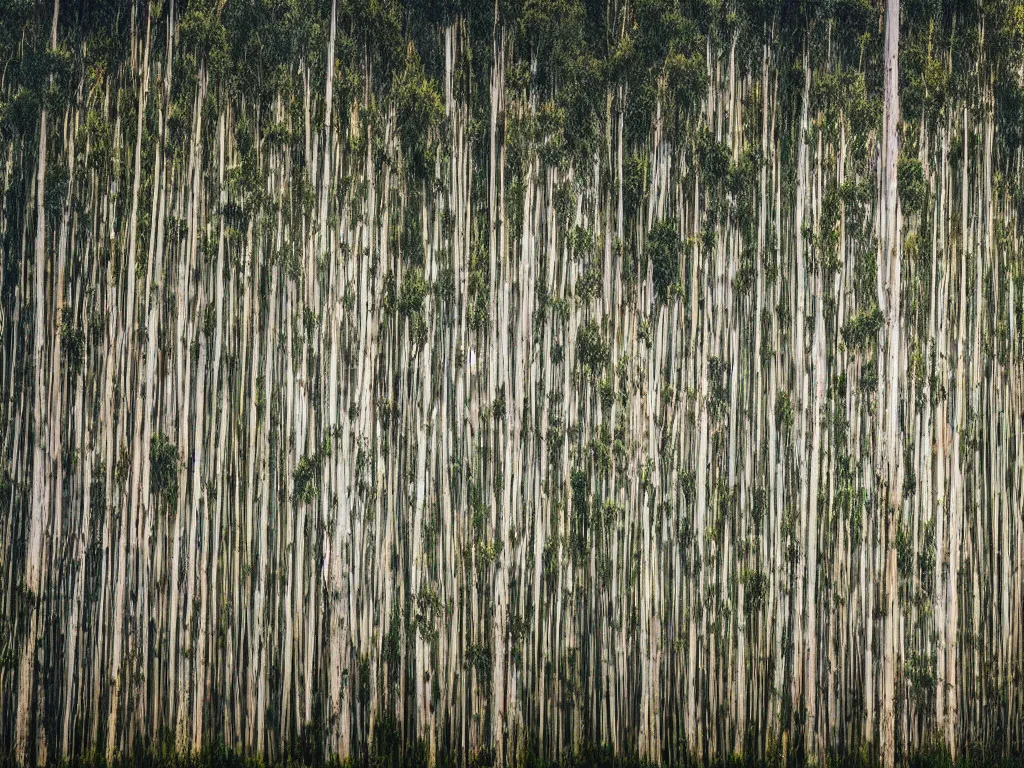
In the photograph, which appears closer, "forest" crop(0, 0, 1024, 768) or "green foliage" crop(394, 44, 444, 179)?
"forest" crop(0, 0, 1024, 768)

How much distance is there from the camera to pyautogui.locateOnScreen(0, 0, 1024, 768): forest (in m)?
3.09

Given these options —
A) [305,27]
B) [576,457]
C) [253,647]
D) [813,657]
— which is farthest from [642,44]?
[253,647]

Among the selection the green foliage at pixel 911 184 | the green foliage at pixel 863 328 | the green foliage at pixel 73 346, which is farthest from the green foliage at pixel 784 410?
the green foliage at pixel 73 346

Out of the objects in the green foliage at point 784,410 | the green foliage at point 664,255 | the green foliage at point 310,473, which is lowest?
the green foliage at point 310,473

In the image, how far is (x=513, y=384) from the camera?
3146mm

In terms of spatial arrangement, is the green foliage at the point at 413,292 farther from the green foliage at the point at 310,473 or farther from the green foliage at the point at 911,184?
the green foliage at the point at 911,184

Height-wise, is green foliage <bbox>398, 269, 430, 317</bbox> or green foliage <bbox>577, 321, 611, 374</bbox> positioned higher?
green foliage <bbox>398, 269, 430, 317</bbox>

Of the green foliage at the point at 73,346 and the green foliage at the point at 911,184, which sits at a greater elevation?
A: the green foliage at the point at 911,184

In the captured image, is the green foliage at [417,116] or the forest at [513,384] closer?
the forest at [513,384]

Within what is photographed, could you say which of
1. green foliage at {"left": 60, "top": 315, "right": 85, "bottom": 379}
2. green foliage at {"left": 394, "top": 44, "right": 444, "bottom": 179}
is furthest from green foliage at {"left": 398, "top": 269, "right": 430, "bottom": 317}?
green foliage at {"left": 60, "top": 315, "right": 85, "bottom": 379}

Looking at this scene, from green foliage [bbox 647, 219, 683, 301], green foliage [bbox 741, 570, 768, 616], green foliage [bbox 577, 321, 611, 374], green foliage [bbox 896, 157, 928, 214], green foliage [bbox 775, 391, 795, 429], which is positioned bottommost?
green foliage [bbox 741, 570, 768, 616]

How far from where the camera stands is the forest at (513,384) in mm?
3092

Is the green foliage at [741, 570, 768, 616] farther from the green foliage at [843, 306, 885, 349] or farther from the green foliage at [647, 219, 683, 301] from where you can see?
the green foliage at [647, 219, 683, 301]

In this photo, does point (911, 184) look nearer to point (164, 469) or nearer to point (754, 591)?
point (754, 591)
